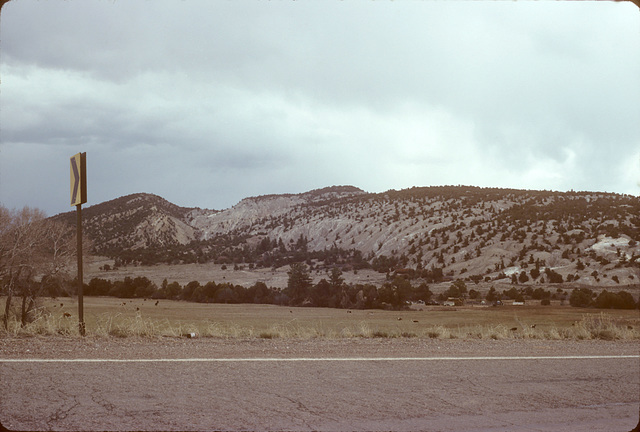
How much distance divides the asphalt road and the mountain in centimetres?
2751

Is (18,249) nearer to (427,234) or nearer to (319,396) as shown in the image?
(319,396)

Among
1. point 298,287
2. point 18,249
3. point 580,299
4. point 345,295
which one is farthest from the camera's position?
point 298,287

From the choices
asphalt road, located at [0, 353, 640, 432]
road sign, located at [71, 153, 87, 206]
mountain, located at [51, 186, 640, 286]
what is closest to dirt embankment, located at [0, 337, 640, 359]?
asphalt road, located at [0, 353, 640, 432]

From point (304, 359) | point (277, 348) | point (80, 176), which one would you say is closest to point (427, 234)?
point (80, 176)

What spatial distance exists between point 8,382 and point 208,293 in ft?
91.5

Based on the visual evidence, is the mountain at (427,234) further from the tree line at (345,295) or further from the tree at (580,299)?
the tree at (580,299)

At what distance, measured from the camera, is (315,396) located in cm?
587

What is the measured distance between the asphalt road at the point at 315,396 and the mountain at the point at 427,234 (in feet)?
90.2

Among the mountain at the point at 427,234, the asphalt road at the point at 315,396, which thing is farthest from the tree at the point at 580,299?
the asphalt road at the point at 315,396

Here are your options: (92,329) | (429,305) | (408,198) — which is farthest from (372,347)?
(408,198)

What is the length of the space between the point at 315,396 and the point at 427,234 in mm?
61082

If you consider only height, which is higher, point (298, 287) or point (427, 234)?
point (427, 234)

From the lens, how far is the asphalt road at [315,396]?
4949 mm

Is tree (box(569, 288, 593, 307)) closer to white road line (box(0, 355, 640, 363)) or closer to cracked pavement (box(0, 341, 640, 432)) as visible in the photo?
white road line (box(0, 355, 640, 363))
